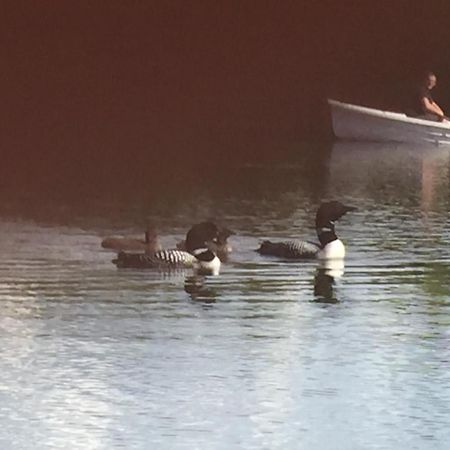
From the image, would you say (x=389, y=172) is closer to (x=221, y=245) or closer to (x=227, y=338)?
(x=221, y=245)

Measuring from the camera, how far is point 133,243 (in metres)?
9.81

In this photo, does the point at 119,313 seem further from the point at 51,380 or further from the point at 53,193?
the point at 53,193

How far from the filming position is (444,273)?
29.3 ft

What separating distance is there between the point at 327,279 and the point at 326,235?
3.27ft

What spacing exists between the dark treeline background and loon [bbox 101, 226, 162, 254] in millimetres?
12165

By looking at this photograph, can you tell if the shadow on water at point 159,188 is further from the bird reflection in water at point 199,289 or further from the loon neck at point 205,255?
the bird reflection in water at point 199,289

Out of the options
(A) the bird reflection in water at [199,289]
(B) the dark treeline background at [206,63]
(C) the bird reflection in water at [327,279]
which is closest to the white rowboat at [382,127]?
(B) the dark treeline background at [206,63]

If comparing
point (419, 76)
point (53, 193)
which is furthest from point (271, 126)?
point (53, 193)

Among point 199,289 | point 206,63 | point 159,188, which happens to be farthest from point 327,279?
point 206,63

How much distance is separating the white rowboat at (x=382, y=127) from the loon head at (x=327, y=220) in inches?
383

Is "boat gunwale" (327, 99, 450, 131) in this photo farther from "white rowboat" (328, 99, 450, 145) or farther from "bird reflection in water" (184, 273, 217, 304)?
"bird reflection in water" (184, 273, 217, 304)

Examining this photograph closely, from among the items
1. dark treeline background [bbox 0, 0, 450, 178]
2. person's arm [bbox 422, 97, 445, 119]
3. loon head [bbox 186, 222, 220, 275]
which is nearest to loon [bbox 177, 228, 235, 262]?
loon head [bbox 186, 222, 220, 275]

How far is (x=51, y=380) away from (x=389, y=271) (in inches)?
128

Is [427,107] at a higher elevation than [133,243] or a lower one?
higher
